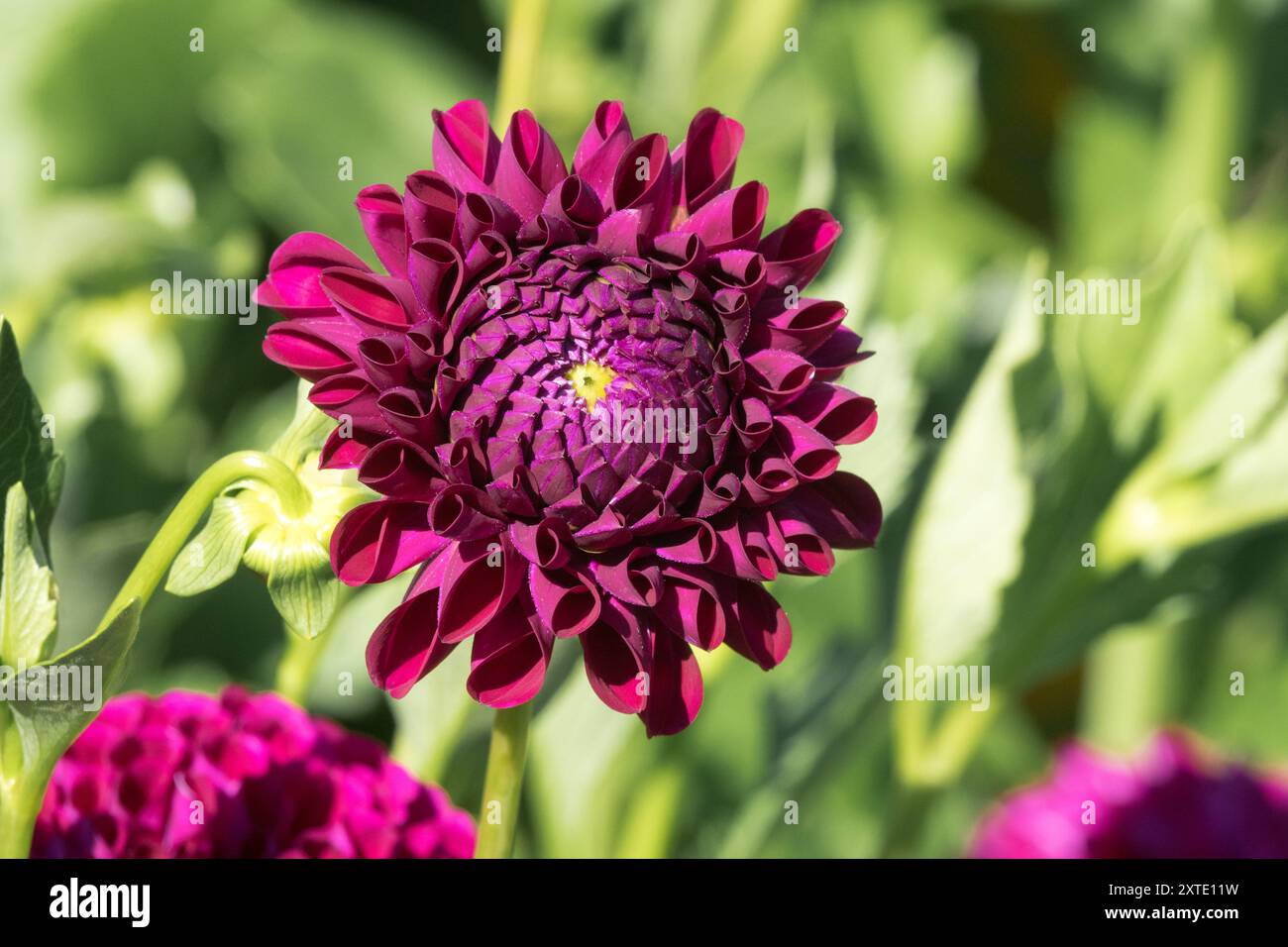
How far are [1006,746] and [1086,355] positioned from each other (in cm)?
35

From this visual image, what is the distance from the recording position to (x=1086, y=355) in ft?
1.64

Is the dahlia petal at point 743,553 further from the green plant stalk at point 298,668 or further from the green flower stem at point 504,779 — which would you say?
the green plant stalk at point 298,668

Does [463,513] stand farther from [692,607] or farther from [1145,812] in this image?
[1145,812]

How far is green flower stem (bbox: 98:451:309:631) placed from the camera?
304 millimetres

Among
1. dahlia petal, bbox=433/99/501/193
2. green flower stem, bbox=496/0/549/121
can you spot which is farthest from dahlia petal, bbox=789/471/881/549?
green flower stem, bbox=496/0/549/121

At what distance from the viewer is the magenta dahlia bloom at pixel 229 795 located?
0.36 m

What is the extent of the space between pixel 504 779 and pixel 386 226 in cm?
13

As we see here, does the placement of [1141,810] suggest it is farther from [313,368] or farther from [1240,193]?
Result: [1240,193]

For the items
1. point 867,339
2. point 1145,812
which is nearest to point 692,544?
point 867,339

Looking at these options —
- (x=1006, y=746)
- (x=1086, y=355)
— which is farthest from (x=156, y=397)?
(x=1006, y=746)

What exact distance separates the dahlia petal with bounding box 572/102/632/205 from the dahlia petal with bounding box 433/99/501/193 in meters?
0.02

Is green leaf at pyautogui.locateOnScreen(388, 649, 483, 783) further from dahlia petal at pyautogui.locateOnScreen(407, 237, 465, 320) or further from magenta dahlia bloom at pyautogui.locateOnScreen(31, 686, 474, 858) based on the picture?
dahlia petal at pyautogui.locateOnScreen(407, 237, 465, 320)

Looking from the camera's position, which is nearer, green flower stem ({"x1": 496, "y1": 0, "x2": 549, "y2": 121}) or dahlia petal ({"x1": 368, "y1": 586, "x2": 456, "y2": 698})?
dahlia petal ({"x1": 368, "y1": 586, "x2": 456, "y2": 698})

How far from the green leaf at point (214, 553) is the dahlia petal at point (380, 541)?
0.03 m
